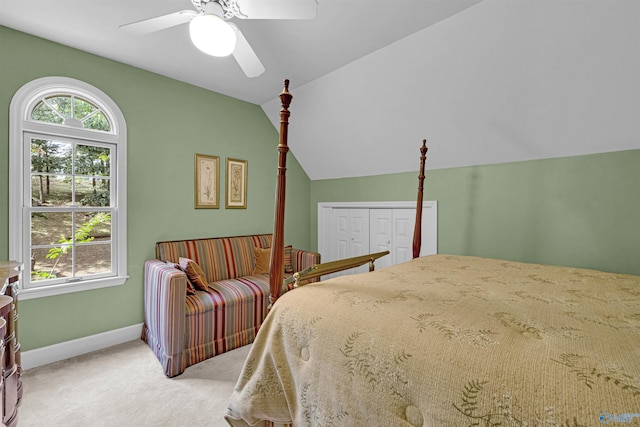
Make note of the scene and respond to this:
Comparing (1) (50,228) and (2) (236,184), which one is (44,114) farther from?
(2) (236,184)

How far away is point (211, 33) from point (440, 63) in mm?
1798

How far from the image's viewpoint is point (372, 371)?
0.89 m

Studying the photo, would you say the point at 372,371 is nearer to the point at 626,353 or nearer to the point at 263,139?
the point at 626,353

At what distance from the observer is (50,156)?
2475 millimetres

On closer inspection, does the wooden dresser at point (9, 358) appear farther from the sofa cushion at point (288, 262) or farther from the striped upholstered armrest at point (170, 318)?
the sofa cushion at point (288, 262)

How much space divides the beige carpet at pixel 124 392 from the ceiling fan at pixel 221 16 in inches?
85.2

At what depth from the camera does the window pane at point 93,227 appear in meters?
2.62

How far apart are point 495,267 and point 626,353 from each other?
4.31ft

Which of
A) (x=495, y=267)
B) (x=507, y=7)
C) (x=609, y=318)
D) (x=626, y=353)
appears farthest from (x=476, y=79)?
(x=626, y=353)

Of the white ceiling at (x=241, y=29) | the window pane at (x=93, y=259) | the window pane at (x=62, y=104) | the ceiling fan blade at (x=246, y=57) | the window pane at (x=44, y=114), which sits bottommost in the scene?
the window pane at (x=93, y=259)

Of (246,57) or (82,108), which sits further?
(82,108)

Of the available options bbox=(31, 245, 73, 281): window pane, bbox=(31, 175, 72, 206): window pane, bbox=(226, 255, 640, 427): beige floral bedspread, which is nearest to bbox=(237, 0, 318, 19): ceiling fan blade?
bbox=(226, 255, 640, 427): beige floral bedspread

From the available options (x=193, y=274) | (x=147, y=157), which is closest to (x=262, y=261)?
(x=193, y=274)

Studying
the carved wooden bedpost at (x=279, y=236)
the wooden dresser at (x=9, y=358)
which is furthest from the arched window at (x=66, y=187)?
the carved wooden bedpost at (x=279, y=236)
